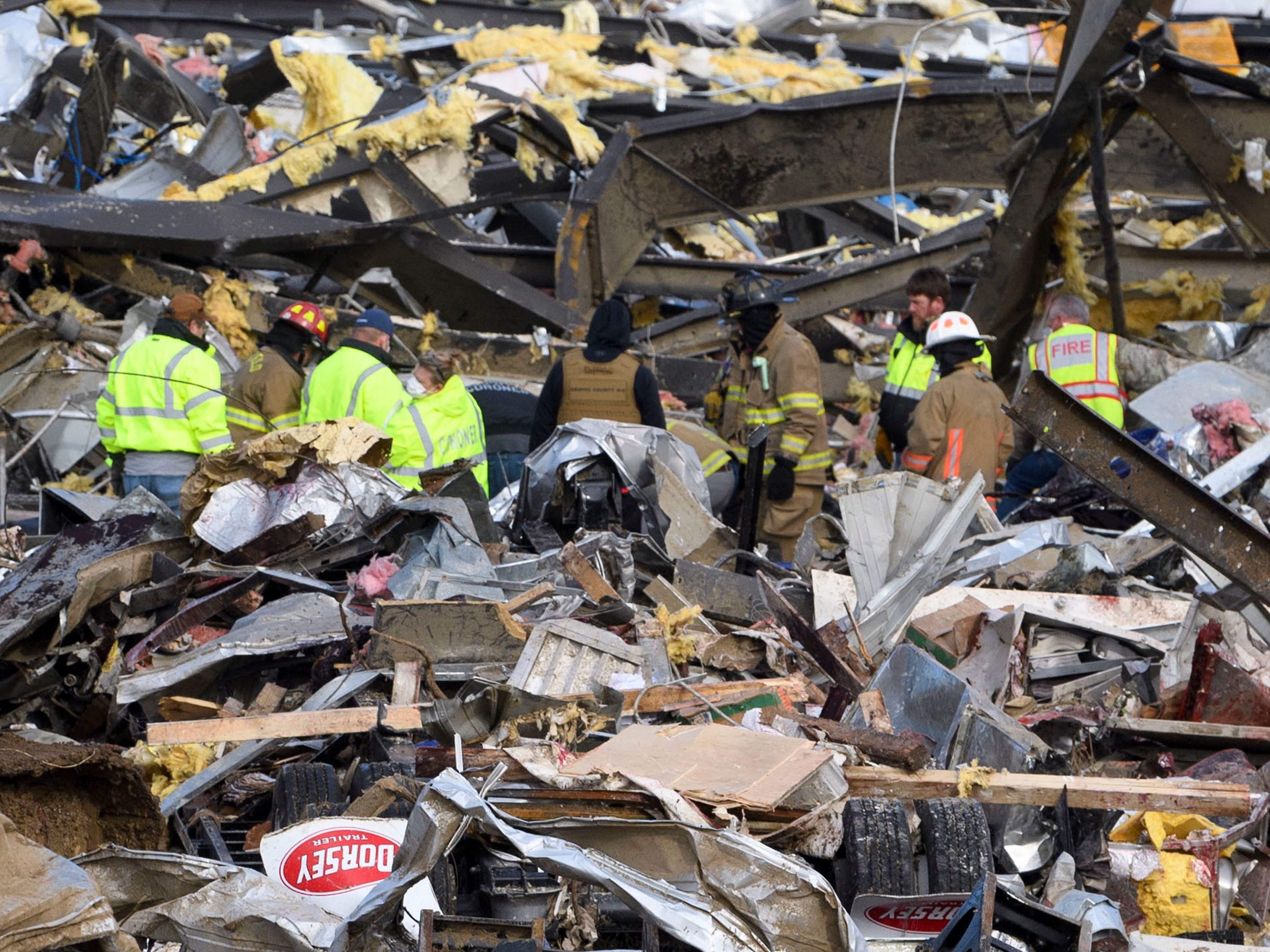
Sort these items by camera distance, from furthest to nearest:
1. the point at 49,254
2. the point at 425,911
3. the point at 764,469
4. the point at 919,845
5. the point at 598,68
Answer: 1. the point at 598,68
2. the point at 49,254
3. the point at 764,469
4. the point at 919,845
5. the point at 425,911

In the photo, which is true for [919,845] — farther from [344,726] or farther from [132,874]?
[132,874]

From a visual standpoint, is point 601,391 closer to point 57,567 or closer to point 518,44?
point 57,567

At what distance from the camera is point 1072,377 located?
7297 millimetres

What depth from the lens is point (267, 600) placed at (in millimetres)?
5430

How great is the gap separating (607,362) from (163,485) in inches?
91.9

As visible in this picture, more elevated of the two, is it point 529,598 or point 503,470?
point 529,598

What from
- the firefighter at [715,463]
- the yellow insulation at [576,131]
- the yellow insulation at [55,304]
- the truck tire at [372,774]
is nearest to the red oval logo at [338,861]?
the truck tire at [372,774]

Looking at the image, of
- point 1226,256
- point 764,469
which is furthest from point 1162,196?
point 764,469

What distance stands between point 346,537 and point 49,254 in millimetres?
3672

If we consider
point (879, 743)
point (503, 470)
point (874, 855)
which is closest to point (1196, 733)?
point (879, 743)

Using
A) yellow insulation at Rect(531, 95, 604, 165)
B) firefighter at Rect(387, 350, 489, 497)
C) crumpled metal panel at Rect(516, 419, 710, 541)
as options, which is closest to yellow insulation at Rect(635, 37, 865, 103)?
yellow insulation at Rect(531, 95, 604, 165)

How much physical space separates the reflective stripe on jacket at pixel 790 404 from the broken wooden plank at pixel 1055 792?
3.20 m

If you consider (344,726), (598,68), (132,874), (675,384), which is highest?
(598,68)

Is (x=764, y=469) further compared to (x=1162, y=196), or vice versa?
(x=1162, y=196)
